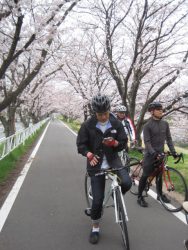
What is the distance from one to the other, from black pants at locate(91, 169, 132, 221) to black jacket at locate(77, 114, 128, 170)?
0.14 metres

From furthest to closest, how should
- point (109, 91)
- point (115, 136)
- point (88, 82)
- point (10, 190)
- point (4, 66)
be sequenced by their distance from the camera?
1. point (109, 91)
2. point (88, 82)
3. point (4, 66)
4. point (10, 190)
5. point (115, 136)

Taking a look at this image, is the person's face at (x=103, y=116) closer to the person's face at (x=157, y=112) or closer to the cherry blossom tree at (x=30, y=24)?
the person's face at (x=157, y=112)

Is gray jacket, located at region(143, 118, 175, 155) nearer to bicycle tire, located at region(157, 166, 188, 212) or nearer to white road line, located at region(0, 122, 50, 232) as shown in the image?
bicycle tire, located at region(157, 166, 188, 212)

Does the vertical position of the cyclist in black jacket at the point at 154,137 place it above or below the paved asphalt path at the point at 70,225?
above

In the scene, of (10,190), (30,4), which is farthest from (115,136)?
(30,4)

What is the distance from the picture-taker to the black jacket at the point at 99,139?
171 inches

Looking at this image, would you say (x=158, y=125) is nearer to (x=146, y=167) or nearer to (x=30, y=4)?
(x=146, y=167)

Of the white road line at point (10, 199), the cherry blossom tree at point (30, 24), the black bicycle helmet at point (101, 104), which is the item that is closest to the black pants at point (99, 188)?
the black bicycle helmet at point (101, 104)

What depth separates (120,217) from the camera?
4082 millimetres

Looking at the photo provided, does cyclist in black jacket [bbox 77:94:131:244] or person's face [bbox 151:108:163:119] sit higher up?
person's face [bbox 151:108:163:119]

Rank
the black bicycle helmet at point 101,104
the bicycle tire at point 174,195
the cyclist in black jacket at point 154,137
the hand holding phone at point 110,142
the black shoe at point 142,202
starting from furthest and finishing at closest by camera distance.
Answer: the black shoe at point 142,202, the cyclist in black jacket at point 154,137, the bicycle tire at point 174,195, the black bicycle helmet at point 101,104, the hand holding phone at point 110,142

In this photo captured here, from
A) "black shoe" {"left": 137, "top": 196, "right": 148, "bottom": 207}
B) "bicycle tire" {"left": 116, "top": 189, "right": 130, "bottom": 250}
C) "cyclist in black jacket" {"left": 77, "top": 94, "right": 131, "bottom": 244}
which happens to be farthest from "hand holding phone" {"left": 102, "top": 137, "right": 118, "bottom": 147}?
"black shoe" {"left": 137, "top": 196, "right": 148, "bottom": 207}

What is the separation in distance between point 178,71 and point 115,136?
10.3 metres

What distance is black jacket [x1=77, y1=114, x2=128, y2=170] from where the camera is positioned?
14.2 feet
